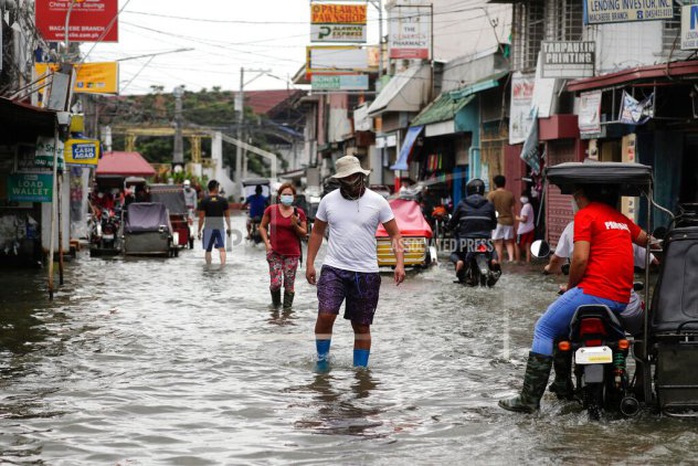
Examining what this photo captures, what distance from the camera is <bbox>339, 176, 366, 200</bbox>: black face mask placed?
9.56 m

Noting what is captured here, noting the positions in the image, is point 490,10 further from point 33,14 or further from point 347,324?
point 347,324

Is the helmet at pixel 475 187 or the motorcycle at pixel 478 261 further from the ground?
the helmet at pixel 475 187

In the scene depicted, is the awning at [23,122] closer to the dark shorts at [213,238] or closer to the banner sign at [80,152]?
the banner sign at [80,152]

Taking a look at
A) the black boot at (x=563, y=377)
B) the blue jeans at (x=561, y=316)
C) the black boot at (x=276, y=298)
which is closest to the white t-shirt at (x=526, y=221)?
the black boot at (x=276, y=298)

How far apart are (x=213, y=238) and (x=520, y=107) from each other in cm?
839

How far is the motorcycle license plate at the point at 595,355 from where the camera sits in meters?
7.45

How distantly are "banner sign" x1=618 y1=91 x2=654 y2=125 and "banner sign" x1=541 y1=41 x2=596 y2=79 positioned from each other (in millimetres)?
2621

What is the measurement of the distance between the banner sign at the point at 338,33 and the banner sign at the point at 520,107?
14517 mm

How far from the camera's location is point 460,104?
3375cm

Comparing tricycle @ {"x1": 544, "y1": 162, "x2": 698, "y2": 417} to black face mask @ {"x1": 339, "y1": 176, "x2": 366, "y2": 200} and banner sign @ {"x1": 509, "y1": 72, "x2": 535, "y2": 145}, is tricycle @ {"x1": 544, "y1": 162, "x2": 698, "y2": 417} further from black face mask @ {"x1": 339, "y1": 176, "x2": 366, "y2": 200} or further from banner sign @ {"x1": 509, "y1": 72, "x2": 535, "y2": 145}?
banner sign @ {"x1": 509, "y1": 72, "x2": 535, "y2": 145}

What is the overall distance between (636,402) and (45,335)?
23.1 feet

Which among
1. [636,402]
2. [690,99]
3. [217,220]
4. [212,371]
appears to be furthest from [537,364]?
[217,220]

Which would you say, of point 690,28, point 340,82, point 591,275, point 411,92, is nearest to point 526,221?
point 690,28

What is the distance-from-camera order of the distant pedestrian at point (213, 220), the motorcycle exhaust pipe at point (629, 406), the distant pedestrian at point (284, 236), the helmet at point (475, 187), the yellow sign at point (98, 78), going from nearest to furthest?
the motorcycle exhaust pipe at point (629, 406) → the distant pedestrian at point (284, 236) → the helmet at point (475, 187) → the distant pedestrian at point (213, 220) → the yellow sign at point (98, 78)
